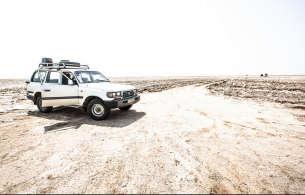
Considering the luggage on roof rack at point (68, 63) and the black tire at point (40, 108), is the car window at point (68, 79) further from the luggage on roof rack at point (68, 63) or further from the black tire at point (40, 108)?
the black tire at point (40, 108)

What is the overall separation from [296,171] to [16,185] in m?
5.06

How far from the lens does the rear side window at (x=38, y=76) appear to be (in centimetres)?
958

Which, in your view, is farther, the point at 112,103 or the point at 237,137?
the point at 112,103

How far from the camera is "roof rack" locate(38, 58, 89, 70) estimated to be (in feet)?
30.2

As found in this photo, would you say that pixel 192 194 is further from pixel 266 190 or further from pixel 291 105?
pixel 291 105

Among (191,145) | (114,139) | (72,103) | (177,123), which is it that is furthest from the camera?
(72,103)

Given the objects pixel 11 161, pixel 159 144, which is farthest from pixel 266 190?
pixel 11 161

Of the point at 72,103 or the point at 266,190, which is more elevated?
the point at 72,103

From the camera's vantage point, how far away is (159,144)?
A: 5.71 meters

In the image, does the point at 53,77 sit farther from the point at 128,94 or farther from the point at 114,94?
the point at 128,94

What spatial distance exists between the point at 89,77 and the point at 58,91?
4.29 ft

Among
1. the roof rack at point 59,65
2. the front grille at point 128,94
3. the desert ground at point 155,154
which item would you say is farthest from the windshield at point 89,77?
the desert ground at point 155,154

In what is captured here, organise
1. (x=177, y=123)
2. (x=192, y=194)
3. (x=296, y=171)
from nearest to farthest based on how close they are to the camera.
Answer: (x=192, y=194)
(x=296, y=171)
(x=177, y=123)

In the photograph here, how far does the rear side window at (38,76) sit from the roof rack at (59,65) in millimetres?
260
